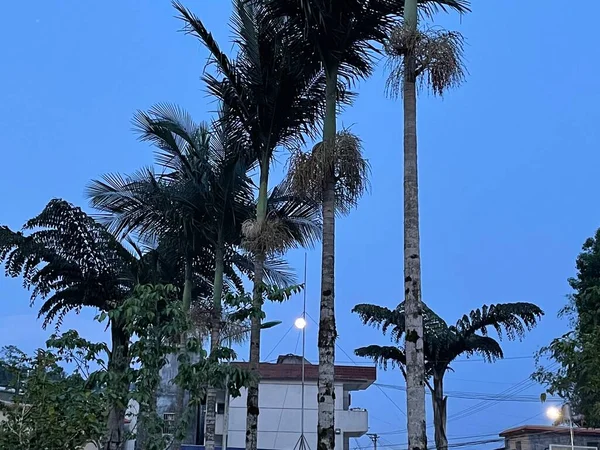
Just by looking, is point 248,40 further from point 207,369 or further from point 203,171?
point 207,369

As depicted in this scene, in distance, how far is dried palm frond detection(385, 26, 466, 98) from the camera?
27.0 feet

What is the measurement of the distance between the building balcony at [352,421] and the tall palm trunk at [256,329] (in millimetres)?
13229

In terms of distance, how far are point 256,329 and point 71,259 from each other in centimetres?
900

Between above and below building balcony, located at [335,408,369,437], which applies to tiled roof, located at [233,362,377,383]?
above

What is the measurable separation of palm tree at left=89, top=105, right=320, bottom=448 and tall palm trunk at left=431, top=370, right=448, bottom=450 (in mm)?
9156

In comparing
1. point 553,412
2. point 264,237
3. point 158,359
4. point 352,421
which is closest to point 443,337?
point 352,421

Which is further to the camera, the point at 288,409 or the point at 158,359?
the point at 288,409

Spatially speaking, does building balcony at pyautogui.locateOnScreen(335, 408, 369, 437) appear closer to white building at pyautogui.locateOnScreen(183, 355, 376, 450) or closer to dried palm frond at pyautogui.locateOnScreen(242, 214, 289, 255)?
white building at pyautogui.locateOnScreen(183, 355, 376, 450)

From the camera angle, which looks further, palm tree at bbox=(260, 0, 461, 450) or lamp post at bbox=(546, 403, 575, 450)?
lamp post at bbox=(546, 403, 575, 450)

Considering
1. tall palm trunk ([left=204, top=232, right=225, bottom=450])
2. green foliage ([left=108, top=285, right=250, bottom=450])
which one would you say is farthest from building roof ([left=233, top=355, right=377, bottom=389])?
green foliage ([left=108, top=285, right=250, bottom=450])

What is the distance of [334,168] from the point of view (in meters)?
9.73

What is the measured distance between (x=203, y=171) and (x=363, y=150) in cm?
465

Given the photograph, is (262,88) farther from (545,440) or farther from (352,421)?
(545,440)

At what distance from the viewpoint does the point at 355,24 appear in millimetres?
10133
